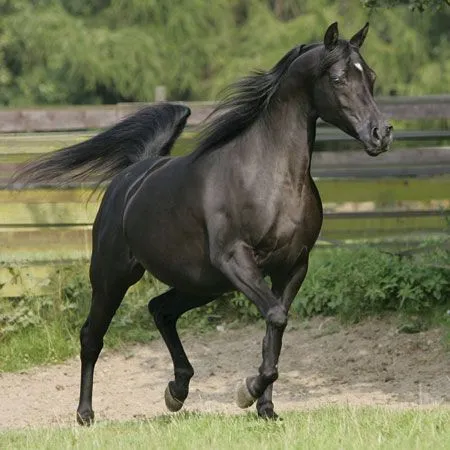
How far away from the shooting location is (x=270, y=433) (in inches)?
243

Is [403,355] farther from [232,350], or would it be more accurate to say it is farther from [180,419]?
[180,419]

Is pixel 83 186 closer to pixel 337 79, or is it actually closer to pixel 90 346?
pixel 90 346

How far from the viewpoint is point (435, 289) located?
9.97 meters

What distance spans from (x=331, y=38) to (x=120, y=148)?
7.41 feet

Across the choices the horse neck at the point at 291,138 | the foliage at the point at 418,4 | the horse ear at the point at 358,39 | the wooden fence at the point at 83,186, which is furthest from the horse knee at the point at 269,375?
the wooden fence at the point at 83,186

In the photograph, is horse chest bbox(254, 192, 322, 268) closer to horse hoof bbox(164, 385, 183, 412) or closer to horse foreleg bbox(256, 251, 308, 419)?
horse foreleg bbox(256, 251, 308, 419)

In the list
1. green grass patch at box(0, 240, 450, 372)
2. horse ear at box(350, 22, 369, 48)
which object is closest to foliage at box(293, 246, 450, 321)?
green grass patch at box(0, 240, 450, 372)

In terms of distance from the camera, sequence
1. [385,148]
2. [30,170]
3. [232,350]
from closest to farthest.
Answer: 1. [385,148]
2. [30,170]
3. [232,350]

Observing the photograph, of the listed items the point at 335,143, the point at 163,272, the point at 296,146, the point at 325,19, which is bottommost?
the point at 325,19

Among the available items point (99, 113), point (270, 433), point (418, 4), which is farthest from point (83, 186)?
point (270, 433)

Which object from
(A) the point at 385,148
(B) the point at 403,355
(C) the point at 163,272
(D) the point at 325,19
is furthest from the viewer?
(D) the point at 325,19

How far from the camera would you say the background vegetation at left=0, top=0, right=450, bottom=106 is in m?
22.2

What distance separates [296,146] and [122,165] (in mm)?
1949

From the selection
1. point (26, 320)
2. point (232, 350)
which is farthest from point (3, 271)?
point (232, 350)
